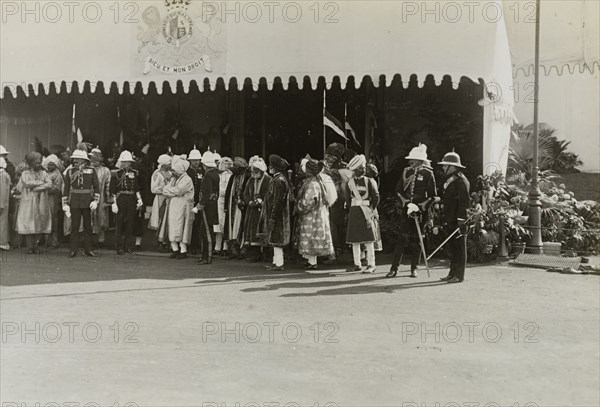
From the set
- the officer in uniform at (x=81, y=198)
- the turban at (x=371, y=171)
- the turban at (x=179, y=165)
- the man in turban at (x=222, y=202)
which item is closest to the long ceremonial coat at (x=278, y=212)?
the turban at (x=371, y=171)

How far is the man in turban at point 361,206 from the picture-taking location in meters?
10.7

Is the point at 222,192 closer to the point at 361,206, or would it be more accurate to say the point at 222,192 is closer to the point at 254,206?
the point at 254,206

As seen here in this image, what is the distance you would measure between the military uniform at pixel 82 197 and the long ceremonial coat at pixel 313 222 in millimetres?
4054

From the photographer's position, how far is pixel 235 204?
12.3 m

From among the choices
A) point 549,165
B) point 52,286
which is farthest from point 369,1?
point 549,165

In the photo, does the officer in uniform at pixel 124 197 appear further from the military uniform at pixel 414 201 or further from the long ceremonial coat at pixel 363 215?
the military uniform at pixel 414 201

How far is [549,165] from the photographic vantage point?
68.0 feet

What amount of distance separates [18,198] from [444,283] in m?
8.51

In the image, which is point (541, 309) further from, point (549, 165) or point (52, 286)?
point (549, 165)

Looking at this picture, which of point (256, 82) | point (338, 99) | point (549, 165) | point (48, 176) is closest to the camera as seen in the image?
point (256, 82)

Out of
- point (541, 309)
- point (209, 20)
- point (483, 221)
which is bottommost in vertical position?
point (541, 309)

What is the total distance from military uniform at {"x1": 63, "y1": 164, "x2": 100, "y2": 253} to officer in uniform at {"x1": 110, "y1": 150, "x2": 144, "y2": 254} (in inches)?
17.3

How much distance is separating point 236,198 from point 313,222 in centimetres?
193

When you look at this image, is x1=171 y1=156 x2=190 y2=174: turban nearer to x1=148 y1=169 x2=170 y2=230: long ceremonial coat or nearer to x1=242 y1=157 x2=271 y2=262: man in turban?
x1=148 y1=169 x2=170 y2=230: long ceremonial coat
